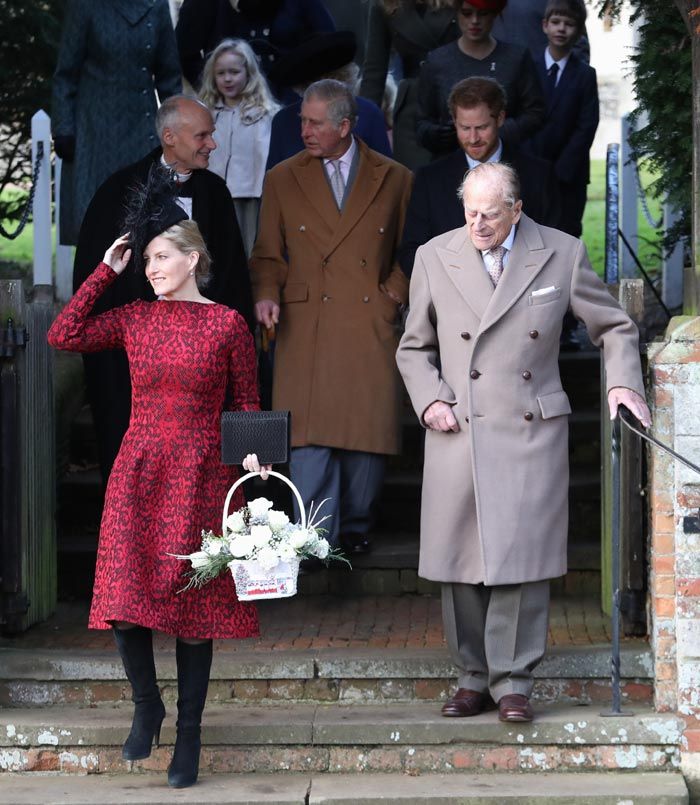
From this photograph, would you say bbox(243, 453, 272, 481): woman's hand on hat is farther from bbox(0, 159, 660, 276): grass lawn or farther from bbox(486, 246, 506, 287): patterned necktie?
bbox(0, 159, 660, 276): grass lawn

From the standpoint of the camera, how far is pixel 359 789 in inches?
234

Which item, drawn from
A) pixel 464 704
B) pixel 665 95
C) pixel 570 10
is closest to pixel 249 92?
pixel 570 10

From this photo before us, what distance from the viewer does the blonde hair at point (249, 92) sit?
8.57m

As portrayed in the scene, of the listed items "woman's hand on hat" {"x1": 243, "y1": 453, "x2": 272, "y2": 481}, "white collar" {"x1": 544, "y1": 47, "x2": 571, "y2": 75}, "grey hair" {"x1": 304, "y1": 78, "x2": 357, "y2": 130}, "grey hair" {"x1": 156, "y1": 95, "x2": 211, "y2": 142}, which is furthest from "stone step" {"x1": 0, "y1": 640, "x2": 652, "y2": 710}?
"white collar" {"x1": 544, "y1": 47, "x2": 571, "y2": 75}

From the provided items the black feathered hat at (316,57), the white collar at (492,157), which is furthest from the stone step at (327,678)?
the black feathered hat at (316,57)

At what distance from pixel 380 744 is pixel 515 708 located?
1.57 feet

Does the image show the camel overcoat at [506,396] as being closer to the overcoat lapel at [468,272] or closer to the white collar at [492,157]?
the overcoat lapel at [468,272]

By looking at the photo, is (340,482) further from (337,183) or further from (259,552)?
(259,552)

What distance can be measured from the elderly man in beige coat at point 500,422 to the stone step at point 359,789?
276 mm

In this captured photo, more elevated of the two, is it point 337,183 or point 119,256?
point 337,183

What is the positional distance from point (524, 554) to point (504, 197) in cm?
121

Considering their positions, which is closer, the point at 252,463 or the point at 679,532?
the point at 252,463

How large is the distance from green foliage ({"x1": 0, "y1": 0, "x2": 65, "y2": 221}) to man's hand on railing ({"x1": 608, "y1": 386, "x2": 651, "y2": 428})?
5226mm

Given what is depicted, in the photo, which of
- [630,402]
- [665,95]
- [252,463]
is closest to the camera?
[252,463]
